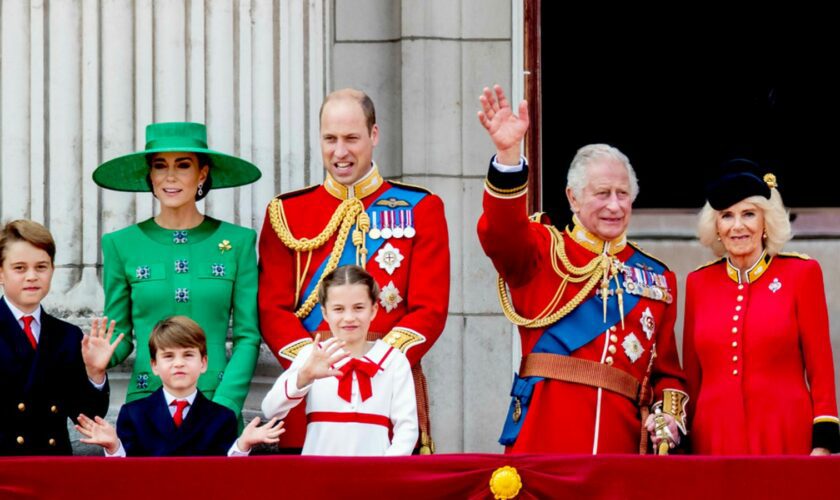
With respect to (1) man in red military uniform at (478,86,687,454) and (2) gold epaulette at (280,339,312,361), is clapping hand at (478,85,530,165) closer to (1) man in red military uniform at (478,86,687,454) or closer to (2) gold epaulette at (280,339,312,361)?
(1) man in red military uniform at (478,86,687,454)

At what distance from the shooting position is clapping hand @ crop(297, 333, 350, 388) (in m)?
5.72

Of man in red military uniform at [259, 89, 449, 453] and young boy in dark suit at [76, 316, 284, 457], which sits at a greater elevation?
man in red military uniform at [259, 89, 449, 453]

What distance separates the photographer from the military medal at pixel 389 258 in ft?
20.7

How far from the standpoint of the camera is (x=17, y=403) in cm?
589

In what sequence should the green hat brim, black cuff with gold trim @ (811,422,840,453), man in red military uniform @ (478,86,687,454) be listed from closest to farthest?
black cuff with gold trim @ (811,422,840,453) < man in red military uniform @ (478,86,687,454) < the green hat brim

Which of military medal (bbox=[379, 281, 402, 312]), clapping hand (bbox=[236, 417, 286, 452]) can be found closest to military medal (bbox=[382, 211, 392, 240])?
military medal (bbox=[379, 281, 402, 312])

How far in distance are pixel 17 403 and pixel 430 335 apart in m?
1.30

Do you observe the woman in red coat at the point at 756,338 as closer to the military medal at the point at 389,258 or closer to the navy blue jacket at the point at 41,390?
the military medal at the point at 389,258

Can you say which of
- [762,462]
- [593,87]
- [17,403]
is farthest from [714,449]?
[593,87]

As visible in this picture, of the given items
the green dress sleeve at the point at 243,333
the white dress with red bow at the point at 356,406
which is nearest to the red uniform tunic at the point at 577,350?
the white dress with red bow at the point at 356,406

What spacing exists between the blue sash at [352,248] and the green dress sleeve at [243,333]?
168mm

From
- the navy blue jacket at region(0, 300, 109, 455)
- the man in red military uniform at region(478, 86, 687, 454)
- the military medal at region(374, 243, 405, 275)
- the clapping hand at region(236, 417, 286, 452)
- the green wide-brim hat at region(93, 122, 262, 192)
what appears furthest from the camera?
the green wide-brim hat at region(93, 122, 262, 192)

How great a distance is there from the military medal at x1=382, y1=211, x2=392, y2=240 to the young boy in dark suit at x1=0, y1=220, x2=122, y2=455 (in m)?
0.93

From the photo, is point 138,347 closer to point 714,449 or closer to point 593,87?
point 714,449
